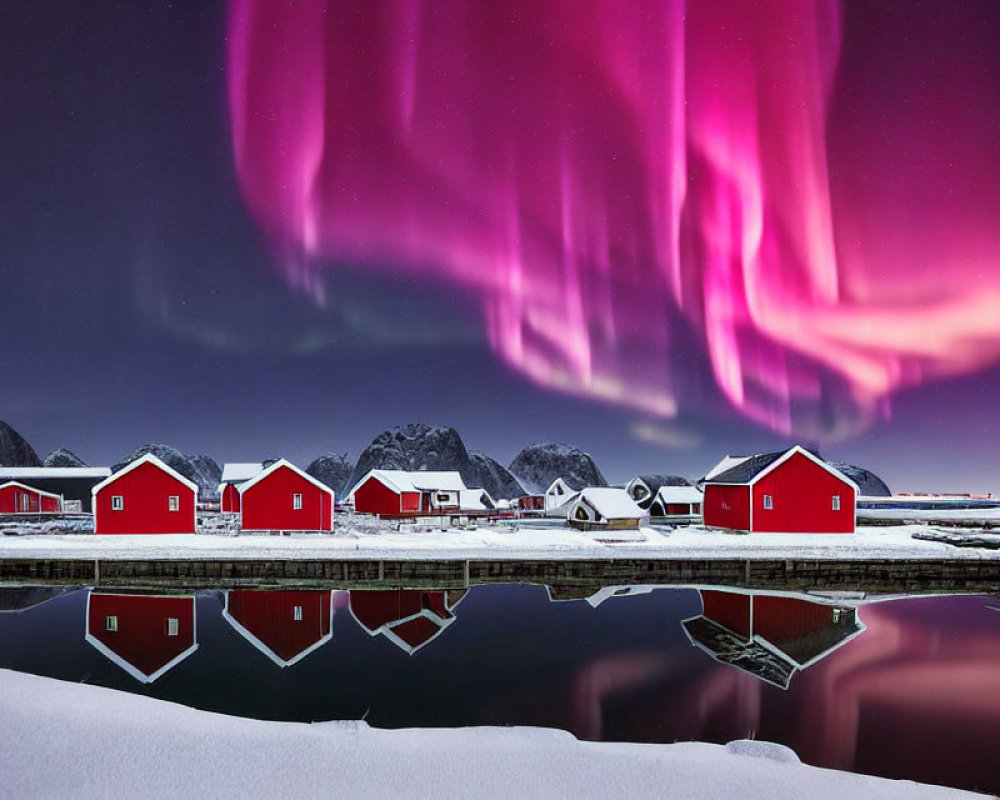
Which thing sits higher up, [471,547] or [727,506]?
[727,506]

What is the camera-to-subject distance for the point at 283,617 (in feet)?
87.8

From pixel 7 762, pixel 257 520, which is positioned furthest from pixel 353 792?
pixel 257 520

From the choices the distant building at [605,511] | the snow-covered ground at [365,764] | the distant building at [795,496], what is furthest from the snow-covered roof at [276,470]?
the snow-covered ground at [365,764]

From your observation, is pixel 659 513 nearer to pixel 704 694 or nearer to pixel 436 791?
pixel 704 694

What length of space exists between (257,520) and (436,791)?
42.2 metres

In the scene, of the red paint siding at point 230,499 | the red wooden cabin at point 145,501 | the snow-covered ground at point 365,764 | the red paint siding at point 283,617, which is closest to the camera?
the snow-covered ground at point 365,764

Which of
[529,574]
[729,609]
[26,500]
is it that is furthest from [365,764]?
[26,500]

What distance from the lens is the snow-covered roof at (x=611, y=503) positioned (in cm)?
5625

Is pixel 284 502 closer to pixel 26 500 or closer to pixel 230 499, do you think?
pixel 230 499

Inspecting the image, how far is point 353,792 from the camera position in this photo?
10.1 meters

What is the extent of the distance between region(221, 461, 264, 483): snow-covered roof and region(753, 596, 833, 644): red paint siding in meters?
68.9

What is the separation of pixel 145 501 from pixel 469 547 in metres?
24.6

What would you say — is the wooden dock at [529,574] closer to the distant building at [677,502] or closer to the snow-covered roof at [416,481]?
the snow-covered roof at [416,481]

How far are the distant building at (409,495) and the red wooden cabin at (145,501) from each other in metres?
23.3
